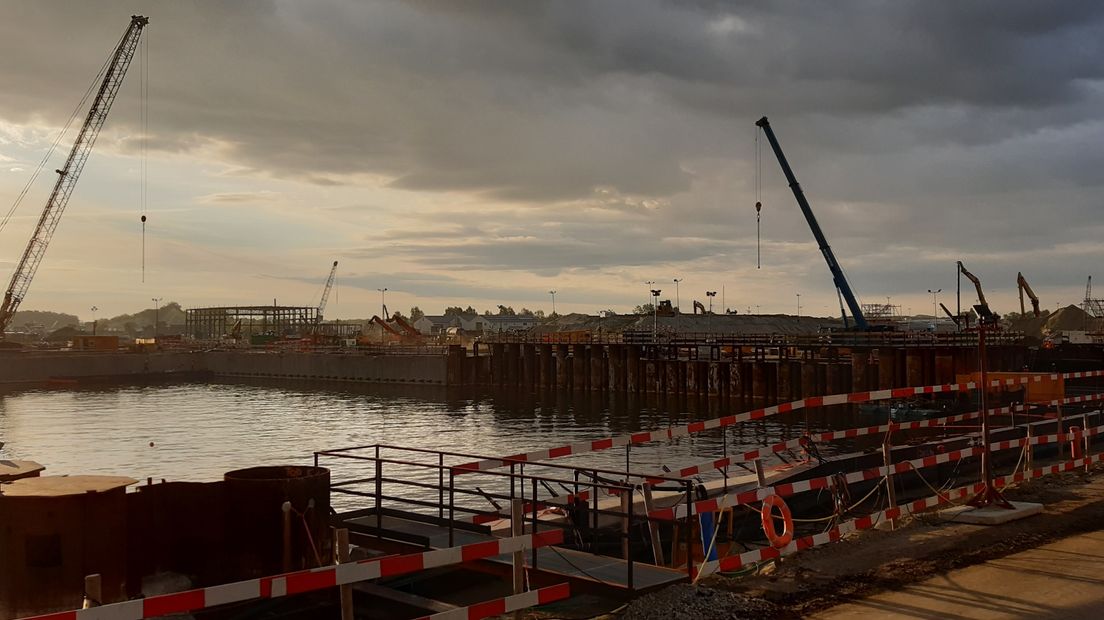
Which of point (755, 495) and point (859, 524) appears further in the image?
point (859, 524)

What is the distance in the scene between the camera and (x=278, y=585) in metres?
6.09

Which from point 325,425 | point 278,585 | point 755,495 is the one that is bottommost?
point 325,425

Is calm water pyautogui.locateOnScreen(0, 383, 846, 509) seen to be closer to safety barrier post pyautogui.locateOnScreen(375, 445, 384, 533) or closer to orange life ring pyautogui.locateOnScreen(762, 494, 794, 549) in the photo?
safety barrier post pyautogui.locateOnScreen(375, 445, 384, 533)

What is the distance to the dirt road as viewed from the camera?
7.85 meters

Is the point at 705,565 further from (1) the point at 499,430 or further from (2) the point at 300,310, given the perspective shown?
(2) the point at 300,310

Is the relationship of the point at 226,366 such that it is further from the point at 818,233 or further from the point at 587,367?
the point at 818,233

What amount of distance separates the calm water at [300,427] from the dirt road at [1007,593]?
24154mm

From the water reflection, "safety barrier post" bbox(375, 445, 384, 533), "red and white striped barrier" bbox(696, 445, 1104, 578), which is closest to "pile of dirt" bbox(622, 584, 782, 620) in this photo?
"red and white striped barrier" bbox(696, 445, 1104, 578)

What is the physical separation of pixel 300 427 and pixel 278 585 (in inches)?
1896

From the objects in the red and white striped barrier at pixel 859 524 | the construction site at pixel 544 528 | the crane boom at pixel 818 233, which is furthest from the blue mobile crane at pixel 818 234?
the red and white striped barrier at pixel 859 524

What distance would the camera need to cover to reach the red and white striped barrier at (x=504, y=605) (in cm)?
697

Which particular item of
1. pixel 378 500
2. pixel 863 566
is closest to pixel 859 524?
pixel 863 566

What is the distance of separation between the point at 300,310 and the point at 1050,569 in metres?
183

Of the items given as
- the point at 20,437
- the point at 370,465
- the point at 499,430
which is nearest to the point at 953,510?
the point at 370,465
